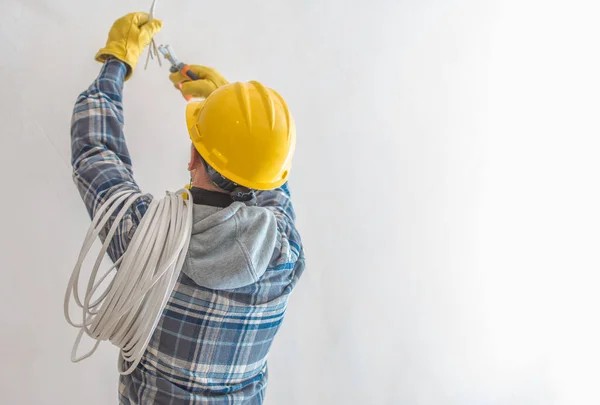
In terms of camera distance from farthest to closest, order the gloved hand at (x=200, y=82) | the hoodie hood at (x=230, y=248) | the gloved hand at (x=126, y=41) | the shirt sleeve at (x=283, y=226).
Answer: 1. the gloved hand at (x=200, y=82)
2. the gloved hand at (x=126, y=41)
3. the shirt sleeve at (x=283, y=226)
4. the hoodie hood at (x=230, y=248)

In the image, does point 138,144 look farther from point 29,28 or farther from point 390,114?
point 390,114

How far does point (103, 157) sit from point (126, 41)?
30cm

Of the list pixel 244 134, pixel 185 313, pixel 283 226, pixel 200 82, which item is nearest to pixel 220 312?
pixel 185 313

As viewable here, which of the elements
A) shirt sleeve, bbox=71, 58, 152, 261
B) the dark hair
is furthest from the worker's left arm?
the dark hair

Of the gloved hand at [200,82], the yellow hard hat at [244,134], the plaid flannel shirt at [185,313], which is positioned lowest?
the plaid flannel shirt at [185,313]

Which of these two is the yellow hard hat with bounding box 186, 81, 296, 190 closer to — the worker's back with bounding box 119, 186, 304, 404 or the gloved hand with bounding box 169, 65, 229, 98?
the worker's back with bounding box 119, 186, 304, 404

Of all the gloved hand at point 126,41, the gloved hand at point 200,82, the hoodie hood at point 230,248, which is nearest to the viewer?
the hoodie hood at point 230,248

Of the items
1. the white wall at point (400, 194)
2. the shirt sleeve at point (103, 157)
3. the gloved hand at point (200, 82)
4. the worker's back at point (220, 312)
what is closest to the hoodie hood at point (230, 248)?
the worker's back at point (220, 312)

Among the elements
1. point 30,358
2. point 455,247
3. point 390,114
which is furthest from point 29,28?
point 455,247

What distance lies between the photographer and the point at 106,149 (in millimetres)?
918

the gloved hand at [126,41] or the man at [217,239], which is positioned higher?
the gloved hand at [126,41]

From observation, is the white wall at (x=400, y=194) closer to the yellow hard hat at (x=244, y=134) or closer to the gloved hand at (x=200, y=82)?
the gloved hand at (x=200, y=82)

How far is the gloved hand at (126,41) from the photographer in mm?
1033

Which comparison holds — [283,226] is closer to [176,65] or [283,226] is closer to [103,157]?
[103,157]
